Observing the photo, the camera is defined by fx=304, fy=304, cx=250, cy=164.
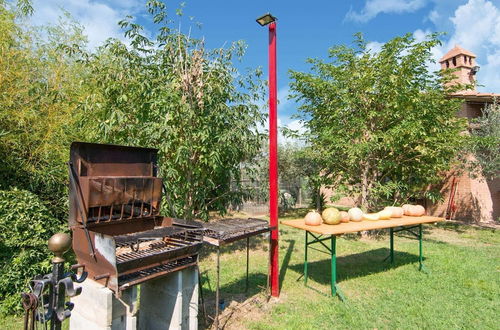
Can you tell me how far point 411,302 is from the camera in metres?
4.72

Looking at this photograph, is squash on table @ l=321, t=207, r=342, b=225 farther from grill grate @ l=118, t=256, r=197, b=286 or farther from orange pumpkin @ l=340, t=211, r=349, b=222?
grill grate @ l=118, t=256, r=197, b=286

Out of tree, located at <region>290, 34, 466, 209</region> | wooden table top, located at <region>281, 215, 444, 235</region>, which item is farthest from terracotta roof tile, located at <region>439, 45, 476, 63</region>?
wooden table top, located at <region>281, 215, 444, 235</region>

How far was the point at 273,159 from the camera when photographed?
4.76m

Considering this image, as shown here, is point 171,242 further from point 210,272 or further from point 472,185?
point 472,185

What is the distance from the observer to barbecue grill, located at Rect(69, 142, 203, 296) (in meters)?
2.80

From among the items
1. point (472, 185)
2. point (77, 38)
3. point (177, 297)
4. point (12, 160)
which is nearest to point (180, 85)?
point (12, 160)

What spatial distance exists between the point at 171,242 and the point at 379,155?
8.36m

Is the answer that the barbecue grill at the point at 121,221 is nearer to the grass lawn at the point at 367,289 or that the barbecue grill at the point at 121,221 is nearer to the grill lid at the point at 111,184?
the grill lid at the point at 111,184

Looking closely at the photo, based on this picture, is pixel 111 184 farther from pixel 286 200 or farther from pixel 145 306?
pixel 286 200

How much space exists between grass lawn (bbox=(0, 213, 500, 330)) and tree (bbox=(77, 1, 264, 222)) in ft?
5.85

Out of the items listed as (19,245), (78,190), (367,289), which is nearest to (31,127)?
(19,245)

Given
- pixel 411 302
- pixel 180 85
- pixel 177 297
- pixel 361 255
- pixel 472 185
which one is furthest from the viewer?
pixel 472 185

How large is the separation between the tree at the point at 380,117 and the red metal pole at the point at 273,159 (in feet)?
15.1

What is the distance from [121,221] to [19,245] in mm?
1839
